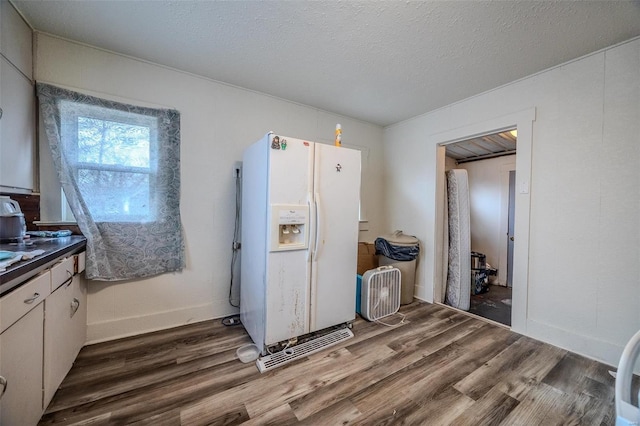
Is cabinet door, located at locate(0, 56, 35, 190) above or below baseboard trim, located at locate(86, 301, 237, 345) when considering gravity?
above

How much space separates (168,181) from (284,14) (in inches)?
66.7

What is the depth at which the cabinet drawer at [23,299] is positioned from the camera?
913mm

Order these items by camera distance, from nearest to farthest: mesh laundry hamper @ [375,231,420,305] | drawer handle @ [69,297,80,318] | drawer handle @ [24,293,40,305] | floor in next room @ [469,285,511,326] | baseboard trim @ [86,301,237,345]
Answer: drawer handle @ [24,293,40,305] < drawer handle @ [69,297,80,318] < baseboard trim @ [86,301,237,345] < floor in next room @ [469,285,511,326] < mesh laundry hamper @ [375,231,420,305]

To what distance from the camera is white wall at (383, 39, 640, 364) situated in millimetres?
1784

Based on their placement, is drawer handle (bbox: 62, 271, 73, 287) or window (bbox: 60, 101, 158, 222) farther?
window (bbox: 60, 101, 158, 222)

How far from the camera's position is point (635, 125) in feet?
5.76

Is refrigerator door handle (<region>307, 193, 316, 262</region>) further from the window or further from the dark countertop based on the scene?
the dark countertop

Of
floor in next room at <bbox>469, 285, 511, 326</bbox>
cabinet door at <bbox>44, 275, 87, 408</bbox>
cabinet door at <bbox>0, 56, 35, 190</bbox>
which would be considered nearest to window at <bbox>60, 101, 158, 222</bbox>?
cabinet door at <bbox>0, 56, 35, 190</bbox>

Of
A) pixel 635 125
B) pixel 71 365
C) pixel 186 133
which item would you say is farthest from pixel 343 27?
pixel 71 365

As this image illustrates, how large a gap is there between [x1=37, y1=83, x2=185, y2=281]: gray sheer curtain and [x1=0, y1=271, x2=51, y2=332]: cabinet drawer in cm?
77

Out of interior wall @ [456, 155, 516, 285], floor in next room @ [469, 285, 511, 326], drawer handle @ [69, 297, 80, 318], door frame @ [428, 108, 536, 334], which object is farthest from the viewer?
interior wall @ [456, 155, 516, 285]

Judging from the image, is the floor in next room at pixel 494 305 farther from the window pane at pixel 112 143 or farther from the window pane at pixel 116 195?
the window pane at pixel 112 143

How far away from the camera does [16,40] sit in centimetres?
159

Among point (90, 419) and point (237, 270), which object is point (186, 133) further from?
point (90, 419)
